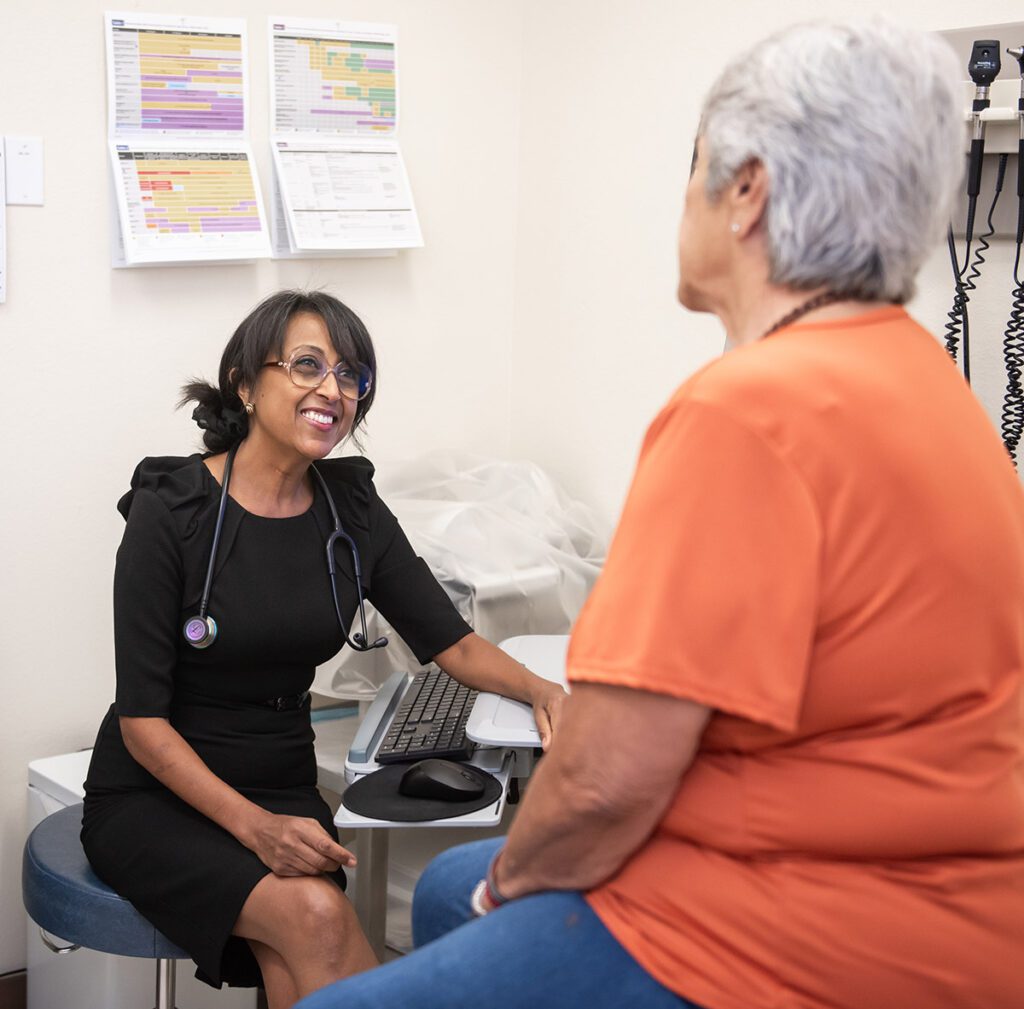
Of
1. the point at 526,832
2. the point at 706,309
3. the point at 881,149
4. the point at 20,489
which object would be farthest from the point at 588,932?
the point at 20,489

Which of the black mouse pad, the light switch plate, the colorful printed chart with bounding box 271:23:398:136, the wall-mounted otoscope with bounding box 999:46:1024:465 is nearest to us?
the black mouse pad

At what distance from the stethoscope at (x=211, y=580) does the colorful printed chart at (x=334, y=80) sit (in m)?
0.86

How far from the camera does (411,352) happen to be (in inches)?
104

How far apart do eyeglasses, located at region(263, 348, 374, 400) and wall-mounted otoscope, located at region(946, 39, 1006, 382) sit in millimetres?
891

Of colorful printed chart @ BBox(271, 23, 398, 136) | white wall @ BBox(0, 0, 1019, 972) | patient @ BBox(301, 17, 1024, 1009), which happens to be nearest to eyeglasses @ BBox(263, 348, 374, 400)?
white wall @ BBox(0, 0, 1019, 972)

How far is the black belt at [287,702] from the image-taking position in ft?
5.80

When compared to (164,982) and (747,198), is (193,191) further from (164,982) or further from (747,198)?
(747,198)

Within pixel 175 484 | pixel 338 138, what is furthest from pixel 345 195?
pixel 175 484

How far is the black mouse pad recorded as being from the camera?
1473 millimetres

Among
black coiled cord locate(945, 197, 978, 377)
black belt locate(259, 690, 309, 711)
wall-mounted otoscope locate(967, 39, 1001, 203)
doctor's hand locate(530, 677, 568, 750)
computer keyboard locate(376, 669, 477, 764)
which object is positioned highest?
wall-mounted otoscope locate(967, 39, 1001, 203)

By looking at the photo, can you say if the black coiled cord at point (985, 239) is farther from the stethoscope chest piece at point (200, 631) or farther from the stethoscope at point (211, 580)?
the stethoscope chest piece at point (200, 631)

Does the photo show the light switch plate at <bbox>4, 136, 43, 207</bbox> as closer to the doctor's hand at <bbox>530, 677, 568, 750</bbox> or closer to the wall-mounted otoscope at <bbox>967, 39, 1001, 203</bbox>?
the doctor's hand at <bbox>530, 677, 568, 750</bbox>

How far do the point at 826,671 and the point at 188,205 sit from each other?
1623 millimetres

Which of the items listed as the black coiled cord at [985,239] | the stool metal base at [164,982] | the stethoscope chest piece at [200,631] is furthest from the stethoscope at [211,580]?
the black coiled cord at [985,239]
